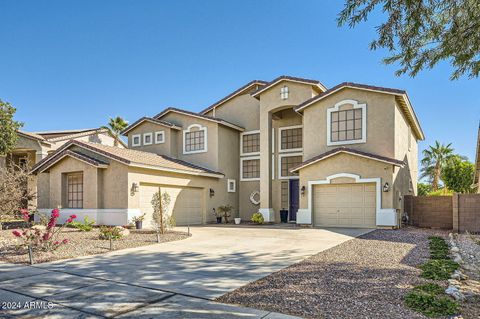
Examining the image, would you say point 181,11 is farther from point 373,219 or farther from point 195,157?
point 373,219

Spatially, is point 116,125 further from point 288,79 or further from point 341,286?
point 341,286

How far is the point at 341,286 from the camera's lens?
6359mm

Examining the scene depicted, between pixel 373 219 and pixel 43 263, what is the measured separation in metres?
14.2

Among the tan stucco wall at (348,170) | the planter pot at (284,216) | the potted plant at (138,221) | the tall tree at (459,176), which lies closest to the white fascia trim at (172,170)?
the potted plant at (138,221)

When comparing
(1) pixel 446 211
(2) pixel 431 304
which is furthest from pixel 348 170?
(2) pixel 431 304

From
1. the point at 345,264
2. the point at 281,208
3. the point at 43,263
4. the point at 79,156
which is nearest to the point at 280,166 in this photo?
the point at 281,208

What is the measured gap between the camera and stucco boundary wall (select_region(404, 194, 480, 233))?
52.6 ft

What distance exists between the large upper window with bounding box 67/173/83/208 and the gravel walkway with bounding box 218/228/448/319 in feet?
43.7

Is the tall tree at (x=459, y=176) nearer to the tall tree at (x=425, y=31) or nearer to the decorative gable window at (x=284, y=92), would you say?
the decorative gable window at (x=284, y=92)

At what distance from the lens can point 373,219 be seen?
55.9ft

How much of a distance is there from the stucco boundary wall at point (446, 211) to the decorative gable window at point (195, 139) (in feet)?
41.3

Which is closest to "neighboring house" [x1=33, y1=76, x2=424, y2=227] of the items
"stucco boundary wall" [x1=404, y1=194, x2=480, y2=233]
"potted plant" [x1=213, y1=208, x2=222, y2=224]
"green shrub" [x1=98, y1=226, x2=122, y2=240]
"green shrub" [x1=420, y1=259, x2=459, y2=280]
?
"potted plant" [x1=213, y1=208, x2=222, y2=224]

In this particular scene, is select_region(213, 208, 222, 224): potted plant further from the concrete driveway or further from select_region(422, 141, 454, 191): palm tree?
select_region(422, 141, 454, 191): palm tree

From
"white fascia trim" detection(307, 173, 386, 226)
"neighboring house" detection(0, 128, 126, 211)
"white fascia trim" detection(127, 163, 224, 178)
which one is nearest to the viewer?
"white fascia trim" detection(307, 173, 386, 226)
